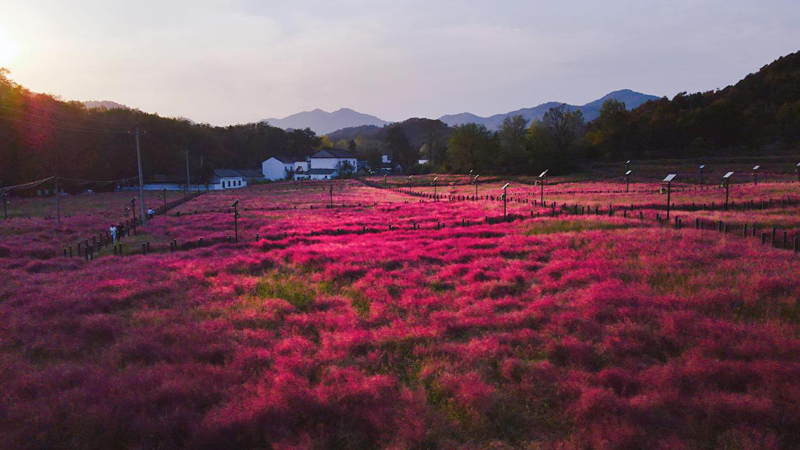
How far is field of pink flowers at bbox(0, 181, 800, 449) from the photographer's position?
23.4ft

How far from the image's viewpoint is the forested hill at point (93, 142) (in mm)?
72688

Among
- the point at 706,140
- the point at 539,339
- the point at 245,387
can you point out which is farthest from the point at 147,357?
the point at 706,140

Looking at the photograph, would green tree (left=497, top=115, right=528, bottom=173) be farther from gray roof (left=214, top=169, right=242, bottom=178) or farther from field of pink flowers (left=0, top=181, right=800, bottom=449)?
field of pink flowers (left=0, top=181, right=800, bottom=449)

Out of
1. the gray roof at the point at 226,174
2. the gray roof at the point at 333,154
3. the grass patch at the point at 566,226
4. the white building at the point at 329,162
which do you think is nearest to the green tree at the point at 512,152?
the white building at the point at 329,162

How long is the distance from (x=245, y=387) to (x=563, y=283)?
10.7 meters

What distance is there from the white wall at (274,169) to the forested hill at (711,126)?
88.4 metres

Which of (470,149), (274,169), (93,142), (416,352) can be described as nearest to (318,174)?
(274,169)

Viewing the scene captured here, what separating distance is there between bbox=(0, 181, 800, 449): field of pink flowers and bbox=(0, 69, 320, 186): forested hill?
231 feet

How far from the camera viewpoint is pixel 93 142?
89.6 metres

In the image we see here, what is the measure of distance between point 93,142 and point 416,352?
342ft

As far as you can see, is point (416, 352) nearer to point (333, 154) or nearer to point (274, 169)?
point (274, 169)

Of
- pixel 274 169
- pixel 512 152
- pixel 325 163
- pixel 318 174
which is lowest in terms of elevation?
pixel 318 174

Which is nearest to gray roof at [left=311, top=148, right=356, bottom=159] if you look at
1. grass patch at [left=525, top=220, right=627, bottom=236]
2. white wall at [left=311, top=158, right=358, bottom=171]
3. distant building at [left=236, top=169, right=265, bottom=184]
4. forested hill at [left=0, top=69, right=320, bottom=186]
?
white wall at [left=311, top=158, right=358, bottom=171]

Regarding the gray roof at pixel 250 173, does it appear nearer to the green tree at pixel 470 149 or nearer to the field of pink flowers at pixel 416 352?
the green tree at pixel 470 149
